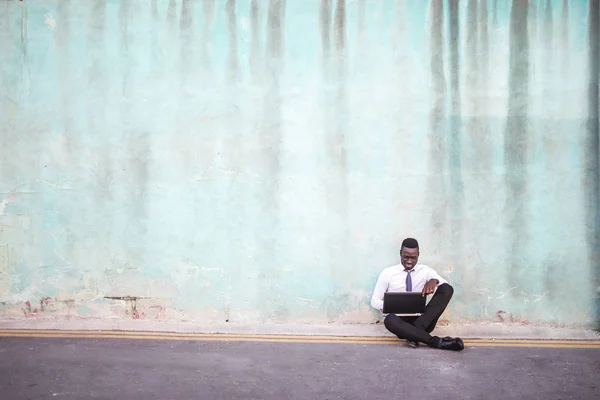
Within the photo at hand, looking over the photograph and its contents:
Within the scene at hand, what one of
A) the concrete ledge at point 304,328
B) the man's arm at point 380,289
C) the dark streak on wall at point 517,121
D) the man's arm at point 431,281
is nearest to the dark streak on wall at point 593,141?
the dark streak on wall at point 517,121

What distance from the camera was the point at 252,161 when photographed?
7.85 meters

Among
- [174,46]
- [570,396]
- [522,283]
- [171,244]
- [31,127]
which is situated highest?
[174,46]

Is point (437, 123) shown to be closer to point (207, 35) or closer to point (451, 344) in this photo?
point (451, 344)

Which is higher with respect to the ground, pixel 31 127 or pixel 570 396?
pixel 31 127

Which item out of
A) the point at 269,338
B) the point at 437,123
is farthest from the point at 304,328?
the point at 437,123

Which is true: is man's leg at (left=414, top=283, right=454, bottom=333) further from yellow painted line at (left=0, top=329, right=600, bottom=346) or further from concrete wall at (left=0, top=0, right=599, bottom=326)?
concrete wall at (left=0, top=0, right=599, bottom=326)

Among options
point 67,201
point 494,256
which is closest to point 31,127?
point 67,201

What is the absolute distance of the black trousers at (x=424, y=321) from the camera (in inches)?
275

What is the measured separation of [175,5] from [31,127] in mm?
2100

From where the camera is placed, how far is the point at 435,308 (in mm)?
7148

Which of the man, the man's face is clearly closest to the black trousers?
the man

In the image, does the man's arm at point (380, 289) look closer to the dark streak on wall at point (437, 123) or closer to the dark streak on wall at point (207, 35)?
the dark streak on wall at point (437, 123)

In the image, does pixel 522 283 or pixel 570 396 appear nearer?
pixel 570 396

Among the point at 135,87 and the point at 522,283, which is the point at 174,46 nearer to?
the point at 135,87
